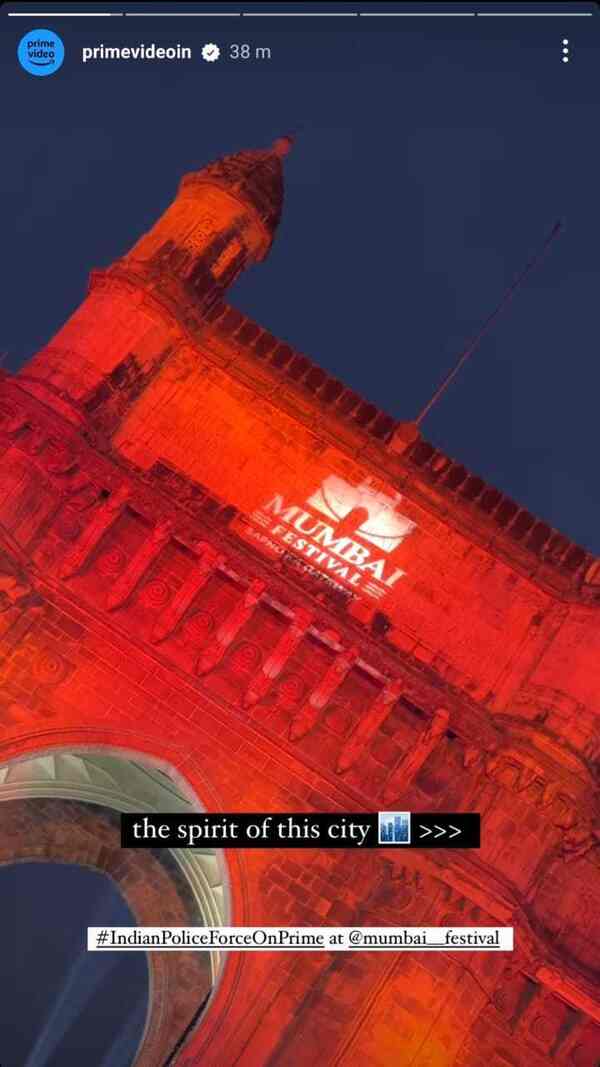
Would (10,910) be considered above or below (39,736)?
below

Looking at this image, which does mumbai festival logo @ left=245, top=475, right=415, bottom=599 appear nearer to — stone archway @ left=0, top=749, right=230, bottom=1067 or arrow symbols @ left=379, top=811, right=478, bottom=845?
arrow symbols @ left=379, top=811, right=478, bottom=845

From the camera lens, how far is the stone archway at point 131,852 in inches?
848

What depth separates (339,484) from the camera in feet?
70.2

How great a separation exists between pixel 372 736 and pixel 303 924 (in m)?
3.70

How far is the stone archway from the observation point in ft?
70.6

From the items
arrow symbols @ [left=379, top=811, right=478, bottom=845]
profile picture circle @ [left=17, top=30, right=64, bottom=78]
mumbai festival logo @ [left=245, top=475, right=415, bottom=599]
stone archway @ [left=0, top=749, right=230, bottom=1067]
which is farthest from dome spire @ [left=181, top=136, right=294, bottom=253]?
arrow symbols @ [left=379, top=811, right=478, bottom=845]

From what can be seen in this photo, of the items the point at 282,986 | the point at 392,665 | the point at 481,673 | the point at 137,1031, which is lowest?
the point at 137,1031

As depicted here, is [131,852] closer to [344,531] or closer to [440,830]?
[344,531]

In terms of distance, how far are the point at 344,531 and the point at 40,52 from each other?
11.9 metres

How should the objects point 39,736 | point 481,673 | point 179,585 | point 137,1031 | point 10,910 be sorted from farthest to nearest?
point 10,910 → point 137,1031 → point 481,673 → point 179,585 → point 39,736

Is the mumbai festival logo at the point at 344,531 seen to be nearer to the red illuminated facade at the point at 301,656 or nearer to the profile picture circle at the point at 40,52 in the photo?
the red illuminated facade at the point at 301,656

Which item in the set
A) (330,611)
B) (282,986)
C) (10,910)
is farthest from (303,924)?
(10,910)

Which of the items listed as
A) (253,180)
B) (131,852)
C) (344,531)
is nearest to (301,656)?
(344,531)

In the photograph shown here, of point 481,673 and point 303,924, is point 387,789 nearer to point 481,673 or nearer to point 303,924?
point 303,924
